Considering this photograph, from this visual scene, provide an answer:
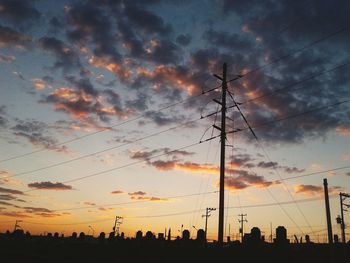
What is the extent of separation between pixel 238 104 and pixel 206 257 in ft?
40.5

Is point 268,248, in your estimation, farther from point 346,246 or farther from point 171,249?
point 346,246

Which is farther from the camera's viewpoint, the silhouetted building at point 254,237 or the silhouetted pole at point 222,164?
the silhouetted pole at point 222,164

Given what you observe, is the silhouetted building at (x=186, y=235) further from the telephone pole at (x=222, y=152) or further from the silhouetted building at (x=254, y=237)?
the silhouetted building at (x=254, y=237)

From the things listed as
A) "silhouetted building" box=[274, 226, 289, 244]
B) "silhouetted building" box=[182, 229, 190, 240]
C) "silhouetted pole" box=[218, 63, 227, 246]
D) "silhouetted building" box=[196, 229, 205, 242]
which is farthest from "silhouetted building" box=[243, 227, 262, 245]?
"silhouetted building" box=[182, 229, 190, 240]

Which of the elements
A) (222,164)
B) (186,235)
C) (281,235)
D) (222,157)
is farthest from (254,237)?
(186,235)

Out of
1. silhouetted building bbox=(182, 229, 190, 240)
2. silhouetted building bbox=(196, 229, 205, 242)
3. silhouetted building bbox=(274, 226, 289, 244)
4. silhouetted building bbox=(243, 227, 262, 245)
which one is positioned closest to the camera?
silhouetted building bbox=(274, 226, 289, 244)

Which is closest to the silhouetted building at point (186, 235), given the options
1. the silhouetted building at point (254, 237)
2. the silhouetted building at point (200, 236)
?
the silhouetted building at point (200, 236)

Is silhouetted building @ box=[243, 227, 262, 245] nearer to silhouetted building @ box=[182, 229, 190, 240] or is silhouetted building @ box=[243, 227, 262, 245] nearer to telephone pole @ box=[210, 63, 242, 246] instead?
telephone pole @ box=[210, 63, 242, 246]

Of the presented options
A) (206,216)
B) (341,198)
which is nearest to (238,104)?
(341,198)

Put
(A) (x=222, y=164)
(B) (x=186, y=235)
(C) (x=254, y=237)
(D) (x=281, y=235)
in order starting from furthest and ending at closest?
(B) (x=186, y=235) < (A) (x=222, y=164) < (C) (x=254, y=237) < (D) (x=281, y=235)

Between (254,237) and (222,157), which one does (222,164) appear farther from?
(254,237)

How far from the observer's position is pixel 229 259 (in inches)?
710

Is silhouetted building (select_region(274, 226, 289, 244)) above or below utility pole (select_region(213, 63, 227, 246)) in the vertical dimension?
below

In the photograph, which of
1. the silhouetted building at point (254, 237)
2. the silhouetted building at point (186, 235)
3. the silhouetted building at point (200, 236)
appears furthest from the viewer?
the silhouetted building at point (186, 235)
